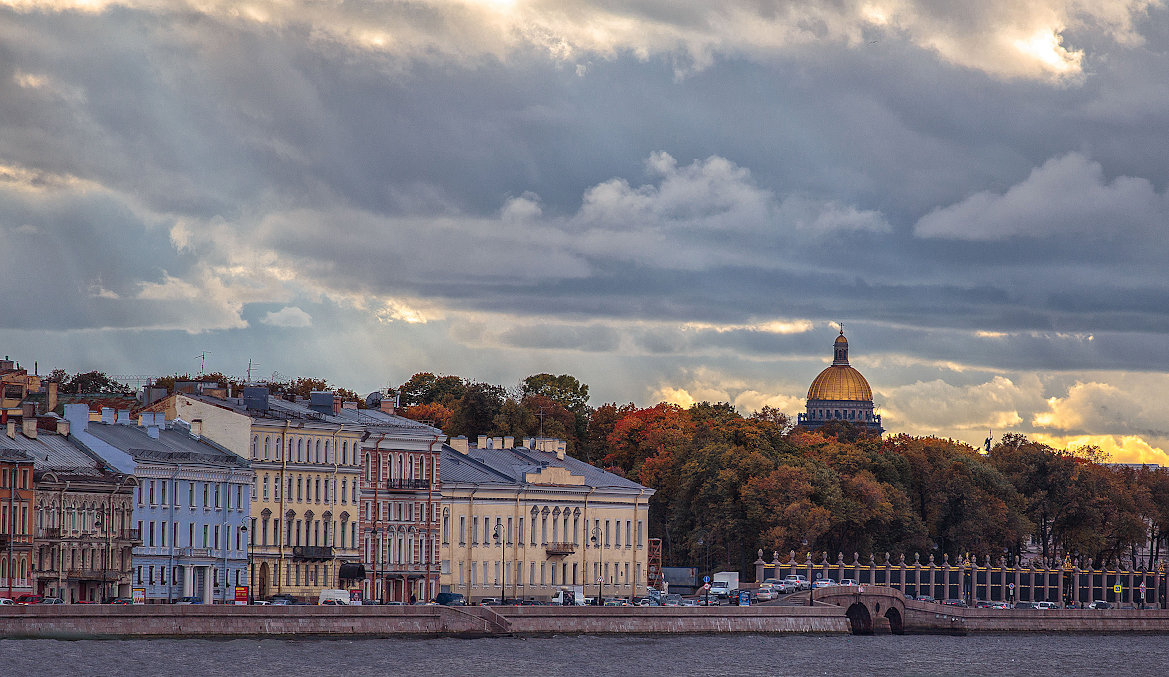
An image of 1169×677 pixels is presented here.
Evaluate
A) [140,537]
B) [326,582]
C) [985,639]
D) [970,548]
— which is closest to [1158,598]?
[970,548]

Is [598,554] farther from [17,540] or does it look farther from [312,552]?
[17,540]

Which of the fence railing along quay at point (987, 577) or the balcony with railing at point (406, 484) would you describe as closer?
the balcony with railing at point (406, 484)

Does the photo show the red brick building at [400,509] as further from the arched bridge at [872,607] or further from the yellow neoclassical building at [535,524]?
the arched bridge at [872,607]

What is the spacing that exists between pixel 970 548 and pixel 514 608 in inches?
2449

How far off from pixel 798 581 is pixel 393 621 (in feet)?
141

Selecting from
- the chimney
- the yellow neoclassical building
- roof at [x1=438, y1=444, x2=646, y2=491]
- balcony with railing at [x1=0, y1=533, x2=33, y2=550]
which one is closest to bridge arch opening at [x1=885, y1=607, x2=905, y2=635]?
the yellow neoclassical building

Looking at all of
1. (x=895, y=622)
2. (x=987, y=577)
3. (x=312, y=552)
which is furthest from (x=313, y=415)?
(x=987, y=577)

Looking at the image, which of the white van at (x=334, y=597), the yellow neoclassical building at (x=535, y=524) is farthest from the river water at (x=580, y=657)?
the yellow neoclassical building at (x=535, y=524)

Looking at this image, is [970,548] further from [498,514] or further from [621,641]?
[621,641]

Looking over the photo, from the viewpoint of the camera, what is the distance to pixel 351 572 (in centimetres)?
12419

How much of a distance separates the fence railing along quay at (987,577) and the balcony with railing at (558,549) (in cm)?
1296

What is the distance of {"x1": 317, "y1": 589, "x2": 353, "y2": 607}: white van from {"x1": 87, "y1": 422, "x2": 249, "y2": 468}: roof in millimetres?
8776

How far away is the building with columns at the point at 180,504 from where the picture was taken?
369 feet

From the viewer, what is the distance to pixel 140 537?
112 meters
